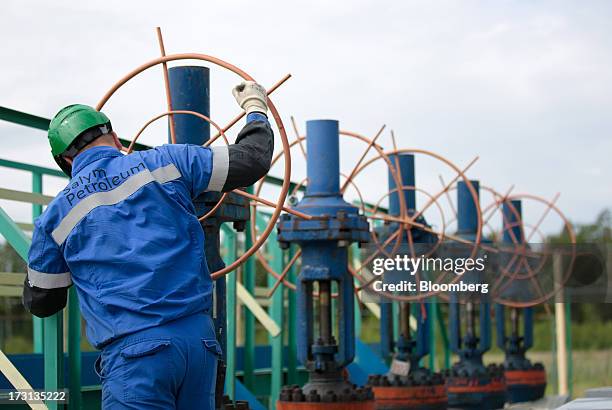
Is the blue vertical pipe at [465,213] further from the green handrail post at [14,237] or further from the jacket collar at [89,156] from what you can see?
the jacket collar at [89,156]

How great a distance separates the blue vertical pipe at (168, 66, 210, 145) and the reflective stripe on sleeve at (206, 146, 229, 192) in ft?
5.85

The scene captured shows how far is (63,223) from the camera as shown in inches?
146

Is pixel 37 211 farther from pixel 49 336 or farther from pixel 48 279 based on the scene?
pixel 48 279

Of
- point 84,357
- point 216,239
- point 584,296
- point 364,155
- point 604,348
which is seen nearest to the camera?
point 216,239

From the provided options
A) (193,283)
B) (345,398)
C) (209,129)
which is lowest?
(345,398)

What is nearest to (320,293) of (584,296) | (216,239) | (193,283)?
(216,239)

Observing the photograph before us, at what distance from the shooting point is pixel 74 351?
18.8 ft

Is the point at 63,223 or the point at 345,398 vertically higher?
the point at 63,223

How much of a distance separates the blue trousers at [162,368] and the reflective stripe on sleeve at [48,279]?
330 millimetres

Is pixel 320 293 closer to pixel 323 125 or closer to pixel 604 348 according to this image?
pixel 323 125

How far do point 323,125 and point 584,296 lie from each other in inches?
212

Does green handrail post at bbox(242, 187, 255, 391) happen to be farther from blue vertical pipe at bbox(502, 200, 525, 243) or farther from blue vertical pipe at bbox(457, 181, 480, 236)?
blue vertical pipe at bbox(502, 200, 525, 243)

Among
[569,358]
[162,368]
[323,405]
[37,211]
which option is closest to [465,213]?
[569,358]

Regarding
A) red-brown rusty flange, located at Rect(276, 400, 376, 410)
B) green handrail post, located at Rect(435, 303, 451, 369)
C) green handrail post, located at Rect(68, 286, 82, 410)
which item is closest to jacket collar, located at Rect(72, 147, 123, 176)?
green handrail post, located at Rect(68, 286, 82, 410)
